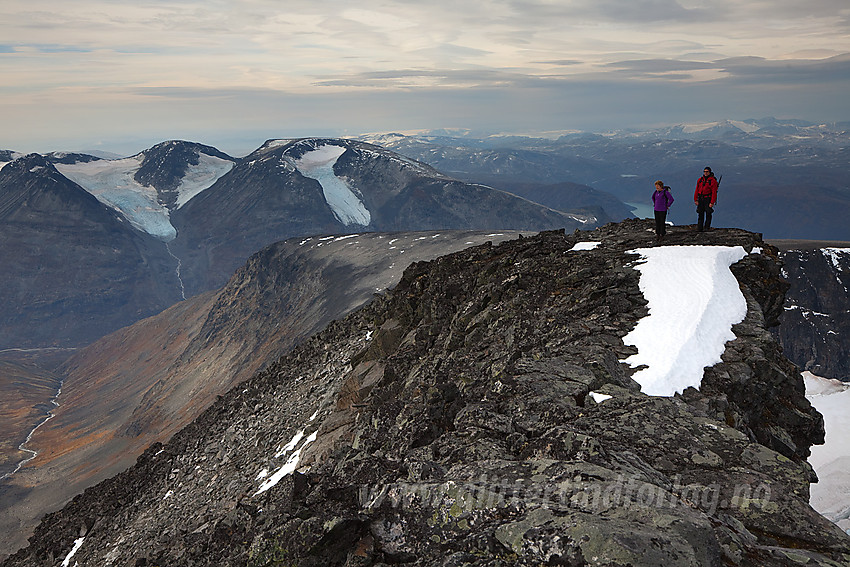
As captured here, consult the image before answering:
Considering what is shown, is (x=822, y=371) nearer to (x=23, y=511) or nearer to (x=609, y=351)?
(x=609, y=351)

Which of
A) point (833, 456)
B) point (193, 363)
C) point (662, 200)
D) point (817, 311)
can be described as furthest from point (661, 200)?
point (817, 311)

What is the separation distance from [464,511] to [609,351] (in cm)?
777

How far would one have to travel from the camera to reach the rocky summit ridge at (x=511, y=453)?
27.6 feet

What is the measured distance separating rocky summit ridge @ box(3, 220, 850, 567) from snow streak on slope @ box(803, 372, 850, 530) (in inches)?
2012

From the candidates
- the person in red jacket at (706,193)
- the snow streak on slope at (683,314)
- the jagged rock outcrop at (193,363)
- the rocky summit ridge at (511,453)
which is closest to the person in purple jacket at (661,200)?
the person in red jacket at (706,193)

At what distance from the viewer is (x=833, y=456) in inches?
3201

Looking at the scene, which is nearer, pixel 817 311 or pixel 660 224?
pixel 660 224

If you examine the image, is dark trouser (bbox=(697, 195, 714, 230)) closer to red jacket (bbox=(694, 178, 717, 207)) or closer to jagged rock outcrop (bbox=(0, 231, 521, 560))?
red jacket (bbox=(694, 178, 717, 207))

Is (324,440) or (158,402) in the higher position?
(324,440)

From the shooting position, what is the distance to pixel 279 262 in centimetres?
14288

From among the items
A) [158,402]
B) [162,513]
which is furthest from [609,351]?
[158,402]

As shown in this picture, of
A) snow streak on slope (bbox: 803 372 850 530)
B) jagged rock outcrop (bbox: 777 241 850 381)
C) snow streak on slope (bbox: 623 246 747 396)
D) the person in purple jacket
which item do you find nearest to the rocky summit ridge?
snow streak on slope (bbox: 623 246 747 396)

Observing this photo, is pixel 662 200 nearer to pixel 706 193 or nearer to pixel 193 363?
pixel 706 193

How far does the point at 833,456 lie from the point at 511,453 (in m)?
92.7
